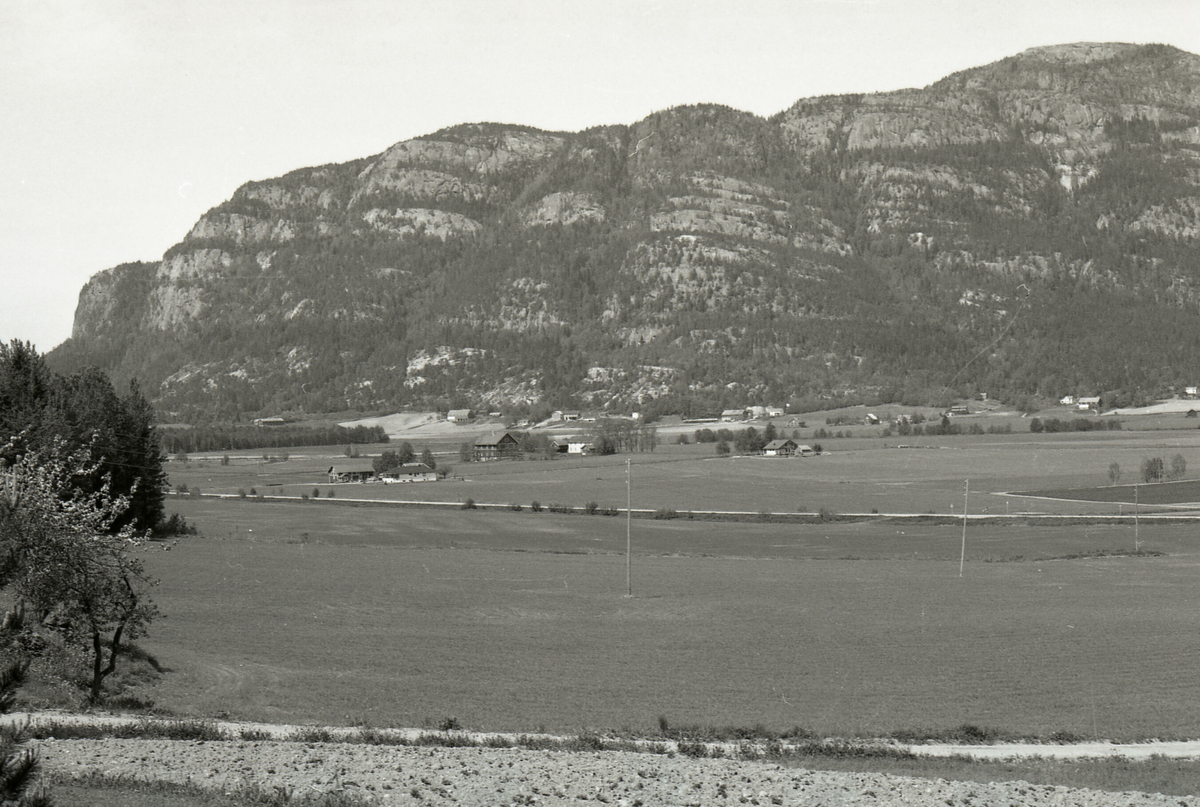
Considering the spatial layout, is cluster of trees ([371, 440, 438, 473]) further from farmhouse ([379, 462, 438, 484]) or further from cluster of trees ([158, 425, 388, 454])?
cluster of trees ([158, 425, 388, 454])

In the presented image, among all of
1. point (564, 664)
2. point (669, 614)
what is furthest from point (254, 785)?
point (669, 614)

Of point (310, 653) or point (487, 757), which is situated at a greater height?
point (487, 757)

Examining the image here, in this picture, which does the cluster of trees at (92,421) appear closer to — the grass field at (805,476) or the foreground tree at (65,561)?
the foreground tree at (65,561)

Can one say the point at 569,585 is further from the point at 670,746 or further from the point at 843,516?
the point at 843,516

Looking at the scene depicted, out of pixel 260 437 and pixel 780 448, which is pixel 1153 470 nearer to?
pixel 780 448

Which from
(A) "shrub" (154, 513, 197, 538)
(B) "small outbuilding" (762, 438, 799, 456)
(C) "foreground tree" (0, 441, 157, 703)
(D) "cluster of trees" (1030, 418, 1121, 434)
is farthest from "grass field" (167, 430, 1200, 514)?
(C) "foreground tree" (0, 441, 157, 703)

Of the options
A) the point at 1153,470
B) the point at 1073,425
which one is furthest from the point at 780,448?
the point at 1153,470

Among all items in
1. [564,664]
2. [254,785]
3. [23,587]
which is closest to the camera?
[254,785]
